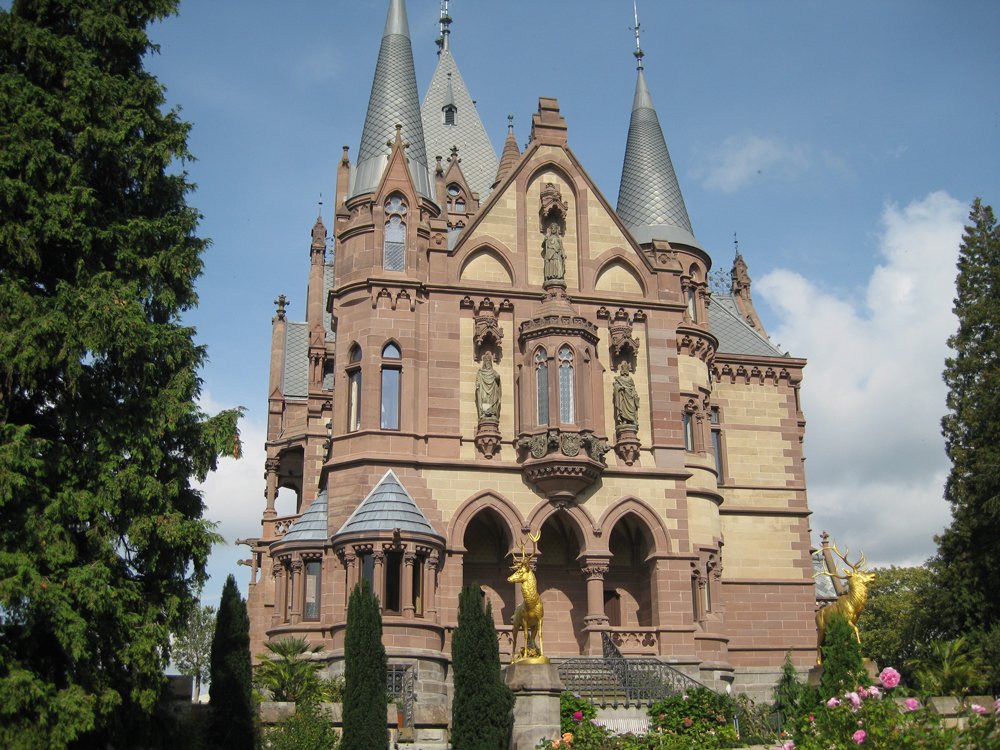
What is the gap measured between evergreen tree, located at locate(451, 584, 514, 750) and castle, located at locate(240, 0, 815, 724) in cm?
541

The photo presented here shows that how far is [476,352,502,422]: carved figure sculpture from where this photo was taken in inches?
1266

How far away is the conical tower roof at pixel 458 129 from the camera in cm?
5431

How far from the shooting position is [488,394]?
106 ft

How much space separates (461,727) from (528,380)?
1216 cm

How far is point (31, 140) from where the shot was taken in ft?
66.1

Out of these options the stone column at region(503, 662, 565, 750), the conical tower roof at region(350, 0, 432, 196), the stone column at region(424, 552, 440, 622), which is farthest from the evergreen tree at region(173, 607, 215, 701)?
the stone column at region(503, 662, 565, 750)

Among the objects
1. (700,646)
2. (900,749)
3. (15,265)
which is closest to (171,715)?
(15,265)

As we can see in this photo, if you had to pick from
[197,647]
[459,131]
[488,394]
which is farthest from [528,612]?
[197,647]

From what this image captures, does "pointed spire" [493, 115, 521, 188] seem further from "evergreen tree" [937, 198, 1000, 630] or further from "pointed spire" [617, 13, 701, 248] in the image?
"evergreen tree" [937, 198, 1000, 630]

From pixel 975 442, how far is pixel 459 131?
91.2 ft

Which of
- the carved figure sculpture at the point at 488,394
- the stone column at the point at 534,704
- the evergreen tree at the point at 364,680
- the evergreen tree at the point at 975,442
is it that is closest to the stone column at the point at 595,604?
the carved figure sculpture at the point at 488,394

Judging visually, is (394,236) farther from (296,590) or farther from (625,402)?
(296,590)

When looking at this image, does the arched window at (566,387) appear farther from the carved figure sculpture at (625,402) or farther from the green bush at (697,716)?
the green bush at (697,716)

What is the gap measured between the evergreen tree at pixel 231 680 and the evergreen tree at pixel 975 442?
83.3 ft
